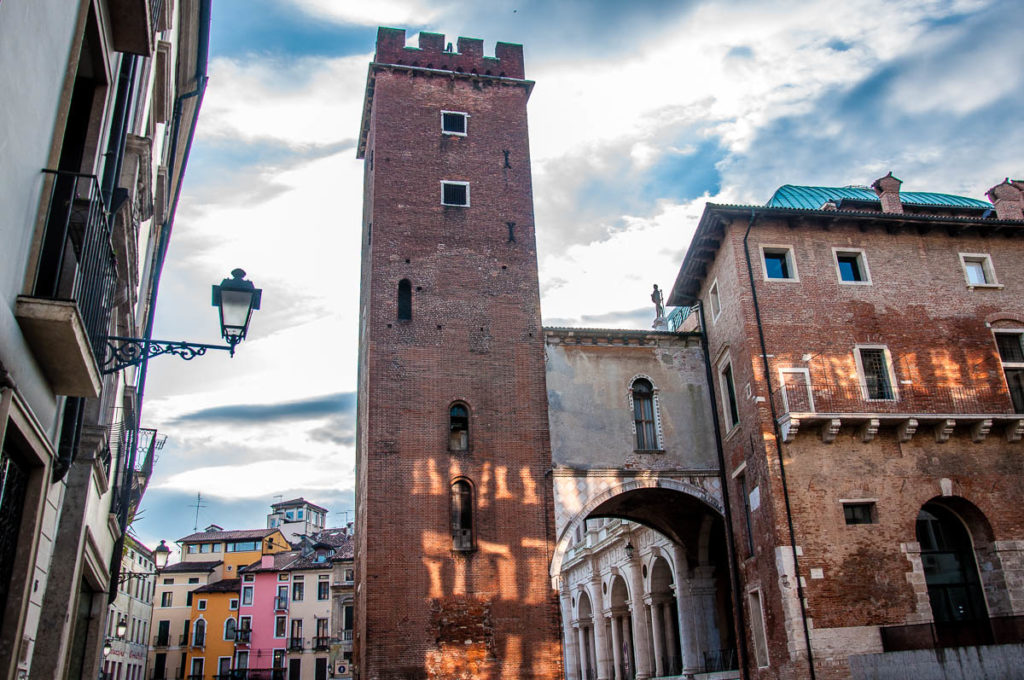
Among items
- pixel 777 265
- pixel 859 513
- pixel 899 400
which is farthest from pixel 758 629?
pixel 777 265

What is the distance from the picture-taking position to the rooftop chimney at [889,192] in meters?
24.0

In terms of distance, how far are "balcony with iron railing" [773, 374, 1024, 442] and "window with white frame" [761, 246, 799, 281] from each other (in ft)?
9.45

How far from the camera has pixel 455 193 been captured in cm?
2564

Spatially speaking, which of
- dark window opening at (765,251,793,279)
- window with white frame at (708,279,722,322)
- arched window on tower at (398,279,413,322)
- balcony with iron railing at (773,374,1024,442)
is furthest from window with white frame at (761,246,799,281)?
arched window on tower at (398,279,413,322)

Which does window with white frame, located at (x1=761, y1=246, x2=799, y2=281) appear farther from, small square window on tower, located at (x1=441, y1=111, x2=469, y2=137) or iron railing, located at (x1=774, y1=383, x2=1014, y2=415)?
small square window on tower, located at (x1=441, y1=111, x2=469, y2=137)

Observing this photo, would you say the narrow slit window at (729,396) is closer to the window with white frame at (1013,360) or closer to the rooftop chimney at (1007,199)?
the window with white frame at (1013,360)

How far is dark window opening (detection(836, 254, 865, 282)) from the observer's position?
74.7ft

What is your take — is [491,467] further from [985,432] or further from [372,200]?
[985,432]

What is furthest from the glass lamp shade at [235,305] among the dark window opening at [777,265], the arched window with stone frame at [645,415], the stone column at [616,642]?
the stone column at [616,642]

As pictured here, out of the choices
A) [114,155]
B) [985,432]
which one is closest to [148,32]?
[114,155]

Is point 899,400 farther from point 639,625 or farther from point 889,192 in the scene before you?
point 639,625

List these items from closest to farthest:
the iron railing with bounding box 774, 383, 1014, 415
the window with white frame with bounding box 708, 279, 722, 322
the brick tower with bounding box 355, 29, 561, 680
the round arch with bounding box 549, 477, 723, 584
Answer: the brick tower with bounding box 355, 29, 561, 680
the iron railing with bounding box 774, 383, 1014, 415
the round arch with bounding box 549, 477, 723, 584
the window with white frame with bounding box 708, 279, 722, 322

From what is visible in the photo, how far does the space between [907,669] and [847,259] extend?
34.5ft

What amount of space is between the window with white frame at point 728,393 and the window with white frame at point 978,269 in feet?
22.6
